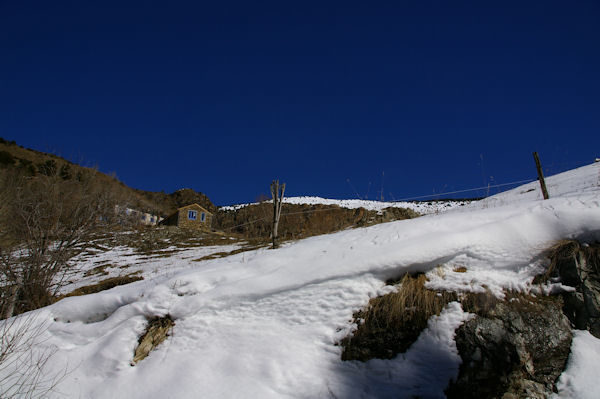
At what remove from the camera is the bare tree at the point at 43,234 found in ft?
22.8

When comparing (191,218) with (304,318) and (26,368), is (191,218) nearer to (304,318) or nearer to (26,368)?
(26,368)

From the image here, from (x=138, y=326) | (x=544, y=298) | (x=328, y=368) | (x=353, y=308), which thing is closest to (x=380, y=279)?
(x=353, y=308)

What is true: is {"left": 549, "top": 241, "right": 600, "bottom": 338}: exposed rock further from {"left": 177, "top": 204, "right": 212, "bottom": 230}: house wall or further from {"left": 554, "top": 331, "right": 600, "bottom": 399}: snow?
{"left": 177, "top": 204, "right": 212, "bottom": 230}: house wall

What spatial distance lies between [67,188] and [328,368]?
1041 cm

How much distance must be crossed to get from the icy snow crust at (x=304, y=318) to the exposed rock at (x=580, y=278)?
0.56 ft

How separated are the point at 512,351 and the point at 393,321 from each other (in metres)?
1.31

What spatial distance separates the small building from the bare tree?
94.8 ft

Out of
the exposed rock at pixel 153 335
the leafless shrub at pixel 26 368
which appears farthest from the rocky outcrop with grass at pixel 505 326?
the leafless shrub at pixel 26 368

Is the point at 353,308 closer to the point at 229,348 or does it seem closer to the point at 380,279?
the point at 380,279

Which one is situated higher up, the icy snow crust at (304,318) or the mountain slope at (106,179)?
the mountain slope at (106,179)

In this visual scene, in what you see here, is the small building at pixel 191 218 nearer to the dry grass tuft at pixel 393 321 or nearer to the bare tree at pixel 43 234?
the bare tree at pixel 43 234

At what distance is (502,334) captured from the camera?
134 inches

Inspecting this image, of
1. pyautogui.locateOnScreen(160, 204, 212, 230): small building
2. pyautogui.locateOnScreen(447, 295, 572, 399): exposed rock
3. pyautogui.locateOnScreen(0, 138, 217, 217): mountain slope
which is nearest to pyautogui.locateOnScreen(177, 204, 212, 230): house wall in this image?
pyautogui.locateOnScreen(160, 204, 212, 230): small building

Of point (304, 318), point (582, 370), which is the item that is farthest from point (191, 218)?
point (582, 370)
